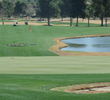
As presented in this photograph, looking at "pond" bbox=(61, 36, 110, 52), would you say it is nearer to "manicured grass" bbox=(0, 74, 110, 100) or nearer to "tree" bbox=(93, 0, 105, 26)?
"manicured grass" bbox=(0, 74, 110, 100)

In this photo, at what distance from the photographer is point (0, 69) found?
28.2 metres

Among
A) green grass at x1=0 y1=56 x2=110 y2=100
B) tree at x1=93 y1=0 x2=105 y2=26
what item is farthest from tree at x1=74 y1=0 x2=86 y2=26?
green grass at x1=0 y1=56 x2=110 y2=100

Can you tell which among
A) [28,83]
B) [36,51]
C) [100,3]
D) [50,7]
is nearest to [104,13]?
[100,3]

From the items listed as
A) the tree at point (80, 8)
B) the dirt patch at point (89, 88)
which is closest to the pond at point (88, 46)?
the dirt patch at point (89, 88)

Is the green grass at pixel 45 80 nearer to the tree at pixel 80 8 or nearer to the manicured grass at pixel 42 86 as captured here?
the manicured grass at pixel 42 86

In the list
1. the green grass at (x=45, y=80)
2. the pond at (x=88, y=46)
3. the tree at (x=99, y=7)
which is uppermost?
the tree at (x=99, y=7)

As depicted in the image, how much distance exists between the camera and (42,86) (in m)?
19.3

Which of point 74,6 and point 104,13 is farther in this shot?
point 74,6

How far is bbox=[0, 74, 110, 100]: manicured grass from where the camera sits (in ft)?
48.6

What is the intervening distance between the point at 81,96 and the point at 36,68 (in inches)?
538

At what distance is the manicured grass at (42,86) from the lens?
14820 mm

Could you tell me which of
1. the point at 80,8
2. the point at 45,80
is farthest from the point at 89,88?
the point at 80,8

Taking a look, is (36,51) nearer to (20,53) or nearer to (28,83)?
(20,53)

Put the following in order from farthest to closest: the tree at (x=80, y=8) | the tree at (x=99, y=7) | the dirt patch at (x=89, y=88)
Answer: the tree at (x=80, y=8), the tree at (x=99, y=7), the dirt patch at (x=89, y=88)
